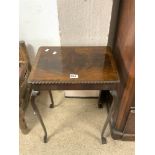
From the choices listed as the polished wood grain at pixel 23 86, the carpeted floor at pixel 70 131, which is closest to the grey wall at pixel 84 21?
the polished wood grain at pixel 23 86

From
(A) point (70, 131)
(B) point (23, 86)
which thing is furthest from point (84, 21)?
(A) point (70, 131)

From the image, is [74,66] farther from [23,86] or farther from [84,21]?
[23,86]

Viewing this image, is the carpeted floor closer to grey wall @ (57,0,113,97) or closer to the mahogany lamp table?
the mahogany lamp table

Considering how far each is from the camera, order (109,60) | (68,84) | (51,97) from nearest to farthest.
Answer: (68,84) < (109,60) < (51,97)

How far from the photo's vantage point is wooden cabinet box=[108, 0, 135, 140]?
0.99 metres

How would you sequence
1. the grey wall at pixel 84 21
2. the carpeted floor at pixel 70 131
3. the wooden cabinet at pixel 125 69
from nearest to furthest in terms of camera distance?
1. the wooden cabinet at pixel 125 69
2. the grey wall at pixel 84 21
3. the carpeted floor at pixel 70 131

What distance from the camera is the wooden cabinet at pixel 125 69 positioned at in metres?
0.99

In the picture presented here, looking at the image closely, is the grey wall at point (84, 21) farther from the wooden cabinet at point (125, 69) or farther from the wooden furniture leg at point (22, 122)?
the wooden furniture leg at point (22, 122)

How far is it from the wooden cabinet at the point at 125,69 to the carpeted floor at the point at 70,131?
0.11 metres

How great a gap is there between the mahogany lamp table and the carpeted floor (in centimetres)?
32
